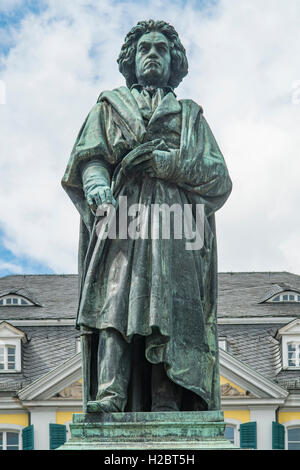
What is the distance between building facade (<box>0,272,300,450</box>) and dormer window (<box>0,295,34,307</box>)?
31 mm

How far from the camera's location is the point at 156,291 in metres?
8.75

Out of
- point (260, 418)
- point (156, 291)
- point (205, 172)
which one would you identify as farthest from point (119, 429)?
point (260, 418)

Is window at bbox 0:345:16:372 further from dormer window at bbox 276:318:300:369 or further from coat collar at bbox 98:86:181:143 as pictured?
coat collar at bbox 98:86:181:143

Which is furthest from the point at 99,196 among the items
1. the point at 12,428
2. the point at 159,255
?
the point at 12,428

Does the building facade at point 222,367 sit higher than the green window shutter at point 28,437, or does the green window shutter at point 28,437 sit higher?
the building facade at point 222,367

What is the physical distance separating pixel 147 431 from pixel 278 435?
4057 cm

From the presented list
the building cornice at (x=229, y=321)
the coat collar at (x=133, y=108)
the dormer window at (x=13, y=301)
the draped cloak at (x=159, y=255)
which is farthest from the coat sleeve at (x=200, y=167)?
the dormer window at (x=13, y=301)

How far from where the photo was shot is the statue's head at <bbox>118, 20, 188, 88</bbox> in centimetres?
988

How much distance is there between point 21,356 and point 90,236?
138ft

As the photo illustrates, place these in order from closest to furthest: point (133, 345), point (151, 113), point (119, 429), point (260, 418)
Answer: point (119, 429), point (133, 345), point (151, 113), point (260, 418)

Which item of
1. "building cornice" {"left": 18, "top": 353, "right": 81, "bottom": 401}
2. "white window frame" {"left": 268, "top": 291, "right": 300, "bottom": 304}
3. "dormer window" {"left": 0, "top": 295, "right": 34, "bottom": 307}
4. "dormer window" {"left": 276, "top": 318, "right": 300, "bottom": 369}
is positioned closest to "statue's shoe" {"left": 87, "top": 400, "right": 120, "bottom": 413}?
"building cornice" {"left": 18, "top": 353, "right": 81, "bottom": 401}

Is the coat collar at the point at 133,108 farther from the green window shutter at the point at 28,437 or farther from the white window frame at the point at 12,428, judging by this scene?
the white window frame at the point at 12,428

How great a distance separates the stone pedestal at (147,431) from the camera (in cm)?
808

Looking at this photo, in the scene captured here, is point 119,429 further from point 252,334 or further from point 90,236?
point 252,334
